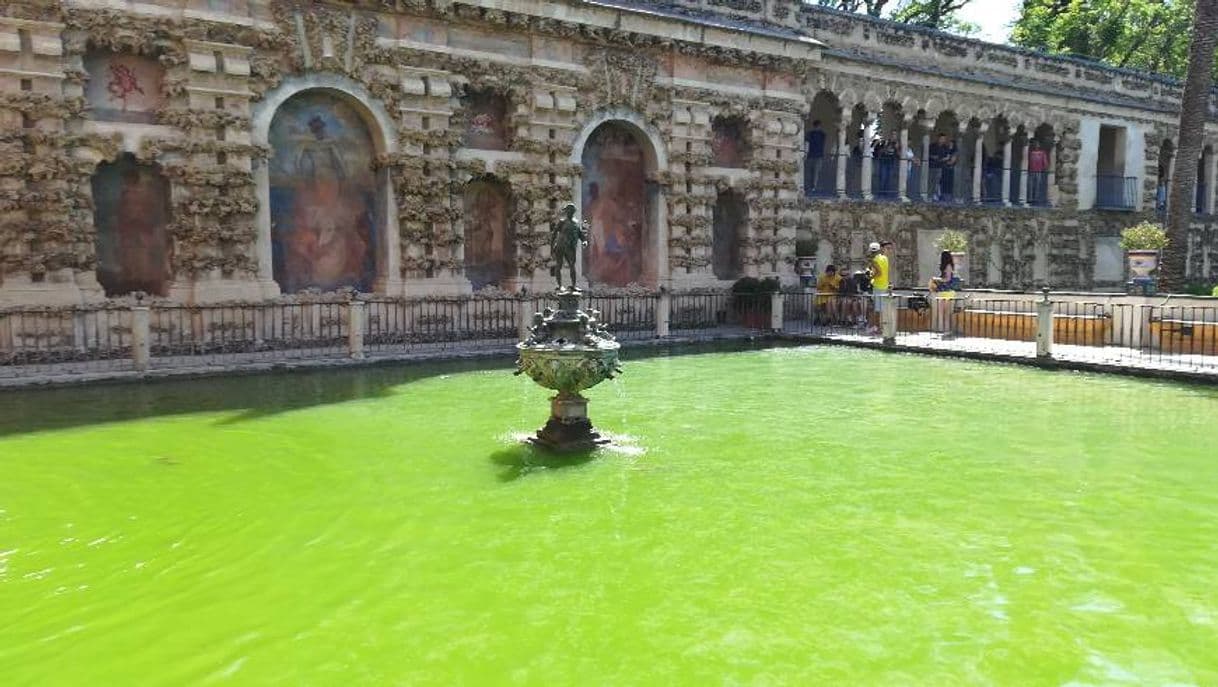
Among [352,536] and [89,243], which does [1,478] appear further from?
[89,243]

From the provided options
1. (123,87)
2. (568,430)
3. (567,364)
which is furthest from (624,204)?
(568,430)

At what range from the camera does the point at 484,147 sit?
2038cm

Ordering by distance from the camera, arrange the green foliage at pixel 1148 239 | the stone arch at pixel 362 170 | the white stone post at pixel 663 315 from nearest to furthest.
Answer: the stone arch at pixel 362 170 < the white stone post at pixel 663 315 < the green foliage at pixel 1148 239

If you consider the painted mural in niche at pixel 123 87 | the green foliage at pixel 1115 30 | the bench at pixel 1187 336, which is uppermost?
the green foliage at pixel 1115 30

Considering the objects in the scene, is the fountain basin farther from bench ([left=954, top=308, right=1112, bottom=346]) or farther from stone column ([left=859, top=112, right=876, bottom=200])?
stone column ([left=859, top=112, right=876, bottom=200])

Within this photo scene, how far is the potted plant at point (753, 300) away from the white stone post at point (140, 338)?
14.2 m

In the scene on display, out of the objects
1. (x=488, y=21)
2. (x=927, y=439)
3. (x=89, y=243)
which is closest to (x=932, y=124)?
(x=488, y=21)

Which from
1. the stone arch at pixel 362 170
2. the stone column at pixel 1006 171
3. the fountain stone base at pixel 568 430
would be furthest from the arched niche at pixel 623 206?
the stone column at pixel 1006 171

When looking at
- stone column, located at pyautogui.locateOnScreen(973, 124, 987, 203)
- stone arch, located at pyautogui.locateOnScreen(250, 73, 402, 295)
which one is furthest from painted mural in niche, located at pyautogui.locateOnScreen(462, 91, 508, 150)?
stone column, located at pyautogui.locateOnScreen(973, 124, 987, 203)

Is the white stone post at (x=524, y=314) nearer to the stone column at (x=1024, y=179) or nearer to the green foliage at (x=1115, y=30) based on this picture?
the stone column at (x=1024, y=179)

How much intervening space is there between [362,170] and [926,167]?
1973 centimetres

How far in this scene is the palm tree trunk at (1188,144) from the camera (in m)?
22.4

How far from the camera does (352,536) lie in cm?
662

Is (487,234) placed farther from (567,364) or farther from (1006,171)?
(1006,171)
